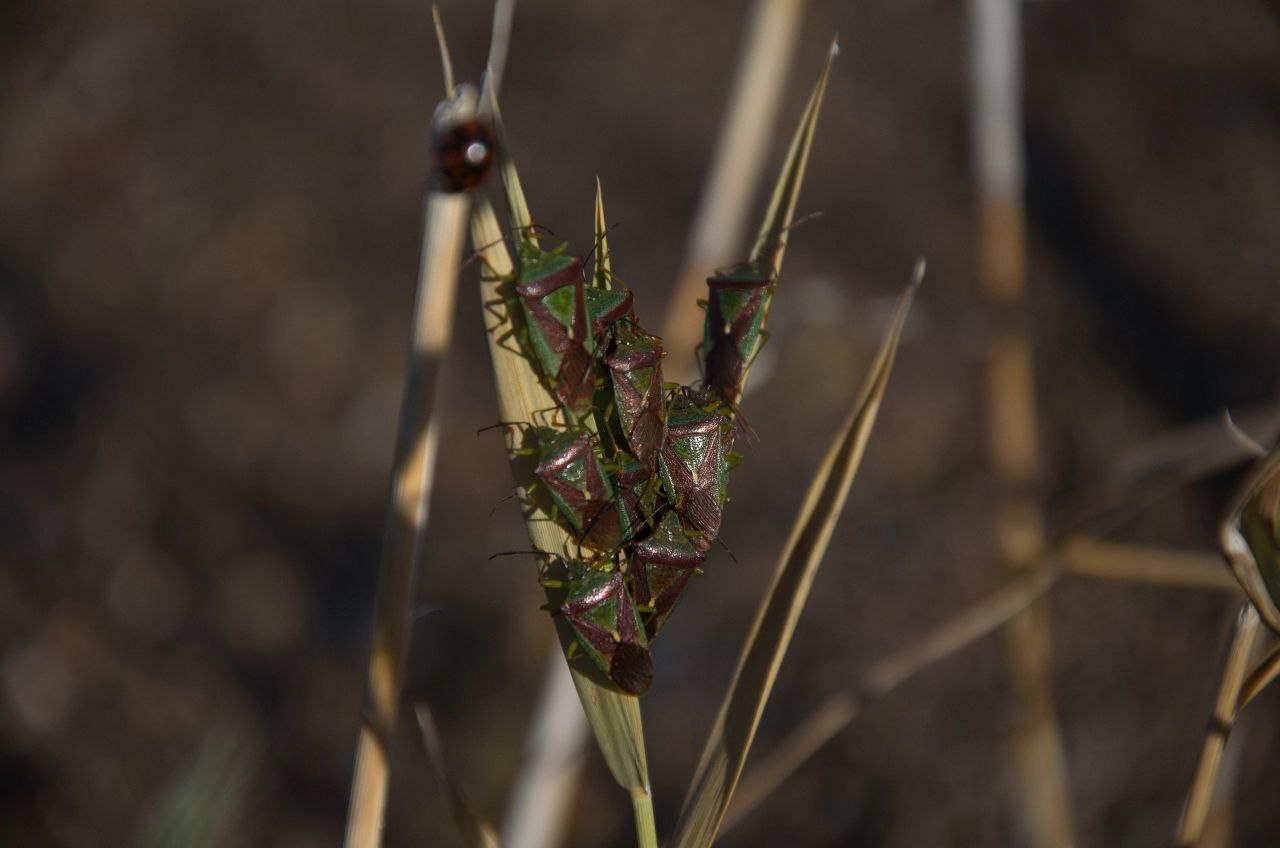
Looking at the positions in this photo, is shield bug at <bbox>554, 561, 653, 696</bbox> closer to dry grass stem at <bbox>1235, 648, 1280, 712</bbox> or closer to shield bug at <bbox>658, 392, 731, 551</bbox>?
shield bug at <bbox>658, 392, 731, 551</bbox>

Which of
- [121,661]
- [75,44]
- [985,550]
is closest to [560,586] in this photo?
[985,550]

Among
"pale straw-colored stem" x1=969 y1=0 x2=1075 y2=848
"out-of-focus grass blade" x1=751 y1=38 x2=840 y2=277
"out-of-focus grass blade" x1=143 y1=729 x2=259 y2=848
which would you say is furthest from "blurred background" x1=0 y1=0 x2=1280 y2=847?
"out-of-focus grass blade" x1=143 y1=729 x2=259 y2=848

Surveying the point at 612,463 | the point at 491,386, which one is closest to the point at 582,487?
the point at 612,463

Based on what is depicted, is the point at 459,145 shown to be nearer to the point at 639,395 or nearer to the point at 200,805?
the point at 639,395

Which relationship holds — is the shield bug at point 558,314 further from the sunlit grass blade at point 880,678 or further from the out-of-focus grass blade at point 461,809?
the sunlit grass blade at point 880,678

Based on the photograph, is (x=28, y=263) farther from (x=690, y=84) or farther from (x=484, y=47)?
(x=690, y=84)

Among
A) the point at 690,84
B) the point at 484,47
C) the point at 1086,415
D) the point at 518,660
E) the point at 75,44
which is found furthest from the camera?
the point at 75,44
